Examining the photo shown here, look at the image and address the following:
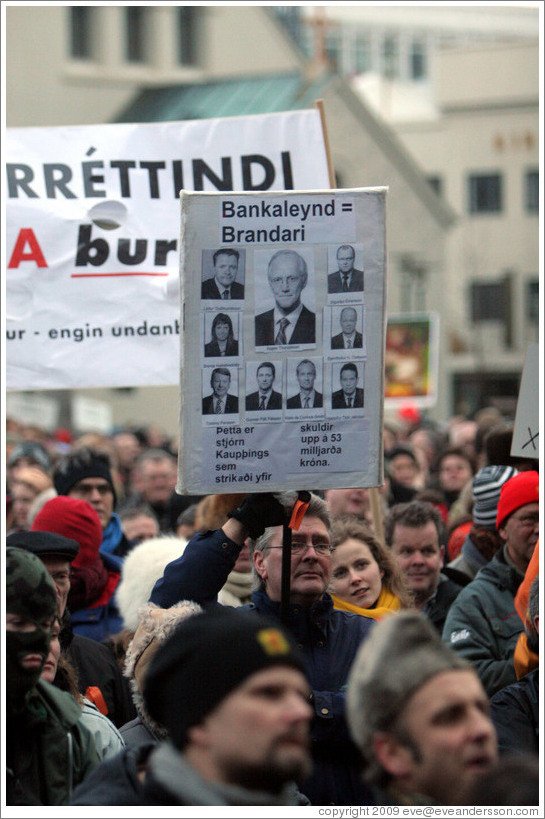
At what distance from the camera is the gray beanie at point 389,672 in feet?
9.61

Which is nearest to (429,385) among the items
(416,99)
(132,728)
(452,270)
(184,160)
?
(184,160)

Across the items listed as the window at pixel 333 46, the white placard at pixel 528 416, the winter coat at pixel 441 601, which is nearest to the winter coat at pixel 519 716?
the white placard at pixel 528 416

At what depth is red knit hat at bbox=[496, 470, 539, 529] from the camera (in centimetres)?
548

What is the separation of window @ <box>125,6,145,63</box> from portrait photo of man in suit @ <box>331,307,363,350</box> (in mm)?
39826

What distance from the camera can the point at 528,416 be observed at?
5.43m

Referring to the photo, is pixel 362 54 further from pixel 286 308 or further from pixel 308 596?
pixel 308 596

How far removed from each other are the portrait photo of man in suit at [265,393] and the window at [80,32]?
39344mm

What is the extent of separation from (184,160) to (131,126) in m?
0.33

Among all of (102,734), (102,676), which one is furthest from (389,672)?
(102,676)

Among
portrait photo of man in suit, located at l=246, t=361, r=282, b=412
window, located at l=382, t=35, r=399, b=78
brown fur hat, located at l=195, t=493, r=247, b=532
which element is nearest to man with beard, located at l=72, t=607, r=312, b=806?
portrait photo of man in suit, located at l=246, t=361, r=282, b=412

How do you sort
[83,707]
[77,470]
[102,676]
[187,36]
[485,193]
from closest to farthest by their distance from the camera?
[83,707], [102,676], [77,470], [187,36], [485,193]

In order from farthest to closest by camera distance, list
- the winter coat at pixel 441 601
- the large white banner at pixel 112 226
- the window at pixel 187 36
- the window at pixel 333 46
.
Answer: the window at pixel 333 46
the window at pixel 187 36
the large white banner at pixel 112 226
the winter coat at pixel 441 601

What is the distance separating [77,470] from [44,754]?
423 centimetres

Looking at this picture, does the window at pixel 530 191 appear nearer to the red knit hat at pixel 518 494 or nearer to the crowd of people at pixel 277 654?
the crowd of people at pixel 277 654
